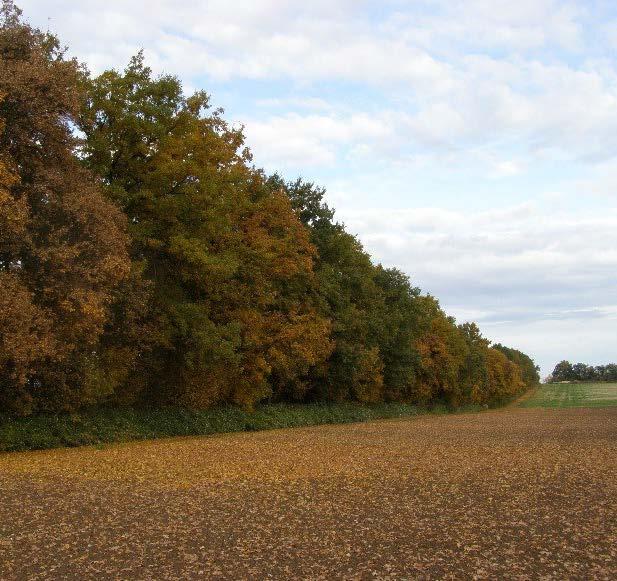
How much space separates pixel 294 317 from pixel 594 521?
29876 mm

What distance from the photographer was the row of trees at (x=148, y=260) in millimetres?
21094

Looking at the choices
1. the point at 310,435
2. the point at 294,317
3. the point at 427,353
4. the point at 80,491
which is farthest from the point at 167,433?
the point at 427,353

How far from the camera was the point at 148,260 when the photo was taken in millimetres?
30641

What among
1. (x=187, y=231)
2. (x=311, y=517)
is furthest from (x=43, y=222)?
(x=311, y=517)

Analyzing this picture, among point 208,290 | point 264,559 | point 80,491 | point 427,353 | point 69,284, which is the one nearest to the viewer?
point 264,559

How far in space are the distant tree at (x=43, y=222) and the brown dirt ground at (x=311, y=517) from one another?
4254 mm

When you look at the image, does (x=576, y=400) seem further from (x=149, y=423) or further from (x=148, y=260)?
(x=148, y=260)

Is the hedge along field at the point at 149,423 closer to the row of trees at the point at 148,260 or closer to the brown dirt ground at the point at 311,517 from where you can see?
the row of trees at the point at 148,260

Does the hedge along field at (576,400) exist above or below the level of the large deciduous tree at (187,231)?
below

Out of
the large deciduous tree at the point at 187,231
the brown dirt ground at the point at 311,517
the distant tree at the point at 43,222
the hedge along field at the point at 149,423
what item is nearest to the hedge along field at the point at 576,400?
the hedge along field at the point at 149,423

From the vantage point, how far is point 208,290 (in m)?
32.7

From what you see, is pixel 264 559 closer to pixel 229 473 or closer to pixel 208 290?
pixel 229 473

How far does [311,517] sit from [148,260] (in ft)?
66.3

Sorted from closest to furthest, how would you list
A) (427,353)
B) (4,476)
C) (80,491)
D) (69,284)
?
(80,491) < (4,476) < (69,284) < (427,353)
